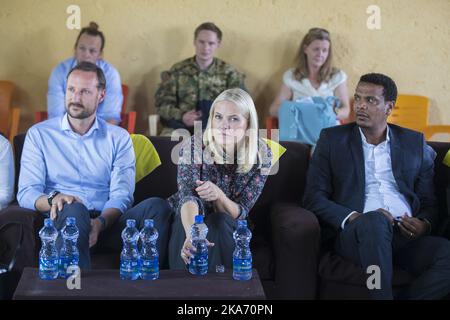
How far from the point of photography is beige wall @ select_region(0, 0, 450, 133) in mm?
4859

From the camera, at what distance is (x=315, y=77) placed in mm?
4688

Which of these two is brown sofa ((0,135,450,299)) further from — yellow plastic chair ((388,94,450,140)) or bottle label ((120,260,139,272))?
yellow plastic chair ((388,94,450,140))

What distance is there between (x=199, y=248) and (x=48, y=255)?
1.64 feet

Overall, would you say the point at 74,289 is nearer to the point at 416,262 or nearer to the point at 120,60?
the point at 416,262

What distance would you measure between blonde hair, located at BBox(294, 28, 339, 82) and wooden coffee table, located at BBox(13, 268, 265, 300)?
261 cm

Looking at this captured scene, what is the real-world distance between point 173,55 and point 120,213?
7.59ft

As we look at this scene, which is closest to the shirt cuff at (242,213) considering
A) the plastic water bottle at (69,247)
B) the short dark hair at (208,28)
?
the plastic water bottle at (69,247)

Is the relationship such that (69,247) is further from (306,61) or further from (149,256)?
(306,61)

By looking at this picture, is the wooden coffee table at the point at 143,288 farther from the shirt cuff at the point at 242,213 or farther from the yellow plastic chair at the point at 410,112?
the yellow plastic chair at the point at 410,112

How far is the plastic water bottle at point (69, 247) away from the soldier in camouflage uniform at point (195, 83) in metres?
2.15

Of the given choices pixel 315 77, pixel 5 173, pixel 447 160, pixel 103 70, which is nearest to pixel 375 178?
pixel 447 160

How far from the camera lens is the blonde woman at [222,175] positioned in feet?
8.61

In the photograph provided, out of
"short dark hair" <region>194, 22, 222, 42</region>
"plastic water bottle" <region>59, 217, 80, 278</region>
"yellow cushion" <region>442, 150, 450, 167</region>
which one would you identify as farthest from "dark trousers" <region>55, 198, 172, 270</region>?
"short dark hair" <region>194, 22, 222, 42</region>
